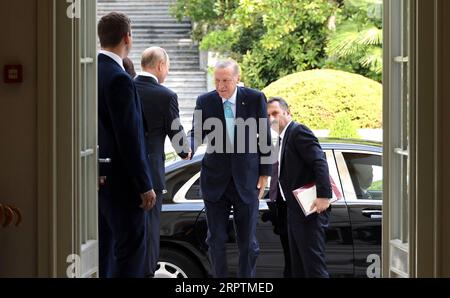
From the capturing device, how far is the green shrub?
1097 centimetres

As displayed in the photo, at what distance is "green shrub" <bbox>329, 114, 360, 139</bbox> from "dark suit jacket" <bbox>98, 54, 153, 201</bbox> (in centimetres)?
543

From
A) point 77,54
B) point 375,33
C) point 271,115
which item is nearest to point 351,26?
point 375,33

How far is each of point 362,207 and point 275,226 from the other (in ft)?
1.99

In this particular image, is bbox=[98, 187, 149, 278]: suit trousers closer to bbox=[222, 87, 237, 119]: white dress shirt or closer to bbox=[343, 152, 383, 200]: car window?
bbox=[222, 87, 237, 119]: white dress shirt

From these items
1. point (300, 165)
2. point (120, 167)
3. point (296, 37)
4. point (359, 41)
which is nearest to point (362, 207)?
point (300, 165)

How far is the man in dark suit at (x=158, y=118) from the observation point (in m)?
6.36

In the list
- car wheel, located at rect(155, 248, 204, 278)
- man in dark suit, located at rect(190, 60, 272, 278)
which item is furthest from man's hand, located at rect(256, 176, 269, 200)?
car wheel, located at rect(155, 248, 204, 278)

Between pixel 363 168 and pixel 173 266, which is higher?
pixel 363 168

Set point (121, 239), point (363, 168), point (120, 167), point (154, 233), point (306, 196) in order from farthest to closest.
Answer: point (363, 168)
point (306, 196)
point (154, 233)
point (120, 167)
point (121, 239)

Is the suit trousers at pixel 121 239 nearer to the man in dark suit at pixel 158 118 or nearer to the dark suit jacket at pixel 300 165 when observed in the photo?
the man in dark suit at pixel 158 118

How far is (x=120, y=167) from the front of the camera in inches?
229

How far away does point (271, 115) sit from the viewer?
269 inches

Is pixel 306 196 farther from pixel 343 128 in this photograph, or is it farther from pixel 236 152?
pixel 343 128

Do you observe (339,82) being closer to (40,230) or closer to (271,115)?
(271,115)
